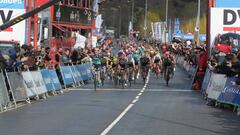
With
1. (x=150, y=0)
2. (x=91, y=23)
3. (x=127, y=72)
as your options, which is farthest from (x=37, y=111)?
(x=150, y=0)

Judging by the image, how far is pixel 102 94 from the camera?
24.2m

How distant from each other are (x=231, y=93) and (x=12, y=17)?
1369cm

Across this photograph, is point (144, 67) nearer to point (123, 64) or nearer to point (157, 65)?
point (123, 64)

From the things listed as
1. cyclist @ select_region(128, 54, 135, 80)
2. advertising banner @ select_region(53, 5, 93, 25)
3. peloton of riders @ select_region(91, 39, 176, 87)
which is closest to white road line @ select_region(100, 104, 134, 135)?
peloton of riders @ select_region(91, 39, 176, 87)

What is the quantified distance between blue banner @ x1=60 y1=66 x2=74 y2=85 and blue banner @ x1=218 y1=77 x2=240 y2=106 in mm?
10153

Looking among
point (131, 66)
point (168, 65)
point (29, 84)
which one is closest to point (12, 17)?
point (131, 66)

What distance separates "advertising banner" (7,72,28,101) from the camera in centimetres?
1888

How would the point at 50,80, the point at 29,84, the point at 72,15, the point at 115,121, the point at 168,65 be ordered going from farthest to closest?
the point at 72,15 → the point at 168,65 → the point at 50,80 → the point at 29,84 → the point at 115,121

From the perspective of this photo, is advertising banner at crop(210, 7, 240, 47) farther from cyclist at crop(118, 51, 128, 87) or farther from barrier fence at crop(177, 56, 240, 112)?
barrier fence at crop(177, 56, 240, 112)

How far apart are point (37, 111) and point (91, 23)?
52334 millimetres

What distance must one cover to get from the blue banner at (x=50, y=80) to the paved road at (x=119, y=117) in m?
0.84

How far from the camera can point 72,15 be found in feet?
203

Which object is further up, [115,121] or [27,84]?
[27,84]

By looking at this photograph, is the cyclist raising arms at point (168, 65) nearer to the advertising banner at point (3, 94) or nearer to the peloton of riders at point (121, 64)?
the peloton of riders at point (121, 64)
